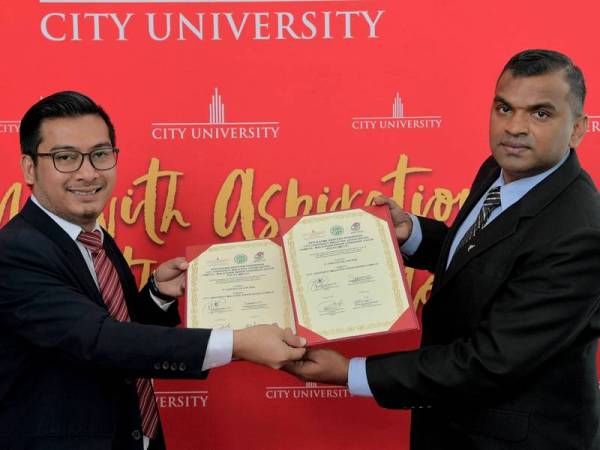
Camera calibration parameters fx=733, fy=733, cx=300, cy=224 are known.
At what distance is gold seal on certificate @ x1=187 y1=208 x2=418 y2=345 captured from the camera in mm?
1756

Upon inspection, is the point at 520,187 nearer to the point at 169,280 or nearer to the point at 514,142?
the point at 514,142

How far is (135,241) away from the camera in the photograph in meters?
2.38

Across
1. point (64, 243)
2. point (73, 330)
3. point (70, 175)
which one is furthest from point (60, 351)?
point (70, 175)

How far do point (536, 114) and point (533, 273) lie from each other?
37cm

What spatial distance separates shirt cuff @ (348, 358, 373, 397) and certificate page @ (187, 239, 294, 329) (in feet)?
0.63

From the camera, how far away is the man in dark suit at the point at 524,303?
1.62 meters

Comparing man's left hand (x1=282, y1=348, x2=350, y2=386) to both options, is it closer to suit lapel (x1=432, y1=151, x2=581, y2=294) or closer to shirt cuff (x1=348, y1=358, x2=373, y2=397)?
shirt cuff (x1=348, y1=358, x2=373, y2=397)

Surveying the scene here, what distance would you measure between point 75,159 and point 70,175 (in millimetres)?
43

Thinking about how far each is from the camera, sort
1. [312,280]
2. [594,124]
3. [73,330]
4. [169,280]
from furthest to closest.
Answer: [594,124], [169,280], [312,280], [73,330]

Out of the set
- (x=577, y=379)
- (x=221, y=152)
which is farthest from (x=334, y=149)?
(x=577, y=379)

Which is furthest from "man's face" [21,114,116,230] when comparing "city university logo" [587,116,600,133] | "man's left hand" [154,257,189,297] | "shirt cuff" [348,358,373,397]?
"city university logo" [587,116,600,133]

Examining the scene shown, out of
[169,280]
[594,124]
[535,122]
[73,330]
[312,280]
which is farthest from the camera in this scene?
[594,124]

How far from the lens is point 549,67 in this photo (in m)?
1.67

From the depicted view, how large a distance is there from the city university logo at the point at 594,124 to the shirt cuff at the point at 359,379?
43.8 inches
